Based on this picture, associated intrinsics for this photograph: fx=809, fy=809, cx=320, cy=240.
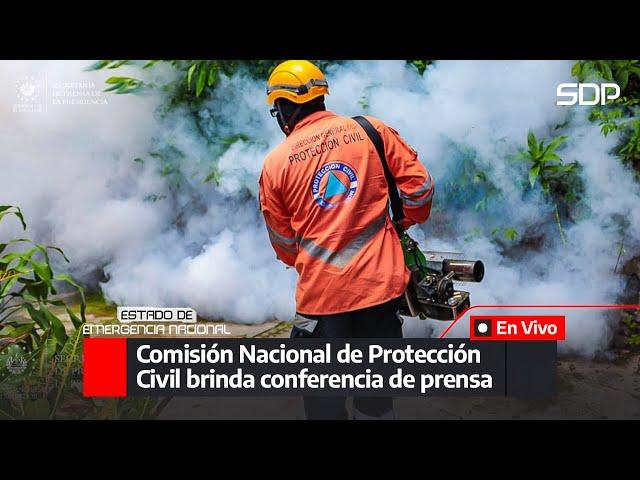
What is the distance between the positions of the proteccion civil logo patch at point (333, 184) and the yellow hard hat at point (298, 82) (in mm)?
417

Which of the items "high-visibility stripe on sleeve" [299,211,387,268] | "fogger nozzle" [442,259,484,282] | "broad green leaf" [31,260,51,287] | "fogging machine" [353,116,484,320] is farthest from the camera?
"broad green leaf" [31,260,51,287]

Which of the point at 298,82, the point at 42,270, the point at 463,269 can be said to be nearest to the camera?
the point at 298,82

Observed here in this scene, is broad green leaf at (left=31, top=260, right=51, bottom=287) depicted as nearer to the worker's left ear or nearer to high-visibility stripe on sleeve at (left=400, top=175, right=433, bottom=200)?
the worker's left ear

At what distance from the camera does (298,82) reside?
4.20 m

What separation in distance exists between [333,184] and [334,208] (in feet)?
0.40

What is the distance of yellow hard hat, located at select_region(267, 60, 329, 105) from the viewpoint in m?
4.20

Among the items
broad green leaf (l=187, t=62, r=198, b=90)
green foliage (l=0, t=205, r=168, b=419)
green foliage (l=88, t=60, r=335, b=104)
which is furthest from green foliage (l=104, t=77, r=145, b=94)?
green foliage (l=0, t=205, r=168, b=419)

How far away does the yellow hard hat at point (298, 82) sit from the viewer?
420cm

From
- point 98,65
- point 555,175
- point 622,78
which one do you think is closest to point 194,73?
point 98,65

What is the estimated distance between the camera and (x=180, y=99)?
444 cm

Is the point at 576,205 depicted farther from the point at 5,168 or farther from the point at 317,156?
the point at 5,168

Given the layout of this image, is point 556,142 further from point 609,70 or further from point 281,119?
point 281,119

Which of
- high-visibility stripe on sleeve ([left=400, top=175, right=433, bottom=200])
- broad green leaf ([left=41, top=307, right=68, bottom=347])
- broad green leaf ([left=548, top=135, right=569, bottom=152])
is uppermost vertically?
broad green leaf ([left=548, top=135, right=569, bottom=152])

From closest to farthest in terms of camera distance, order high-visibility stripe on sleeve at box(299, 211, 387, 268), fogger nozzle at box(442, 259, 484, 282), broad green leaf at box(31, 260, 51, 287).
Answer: high-visibility stripe on sleeve at box(299, 211, 387, 268), fogger nozzle at box(442, 259, 484, 282), broad green leaf at box(31, 260, 51, 287)
